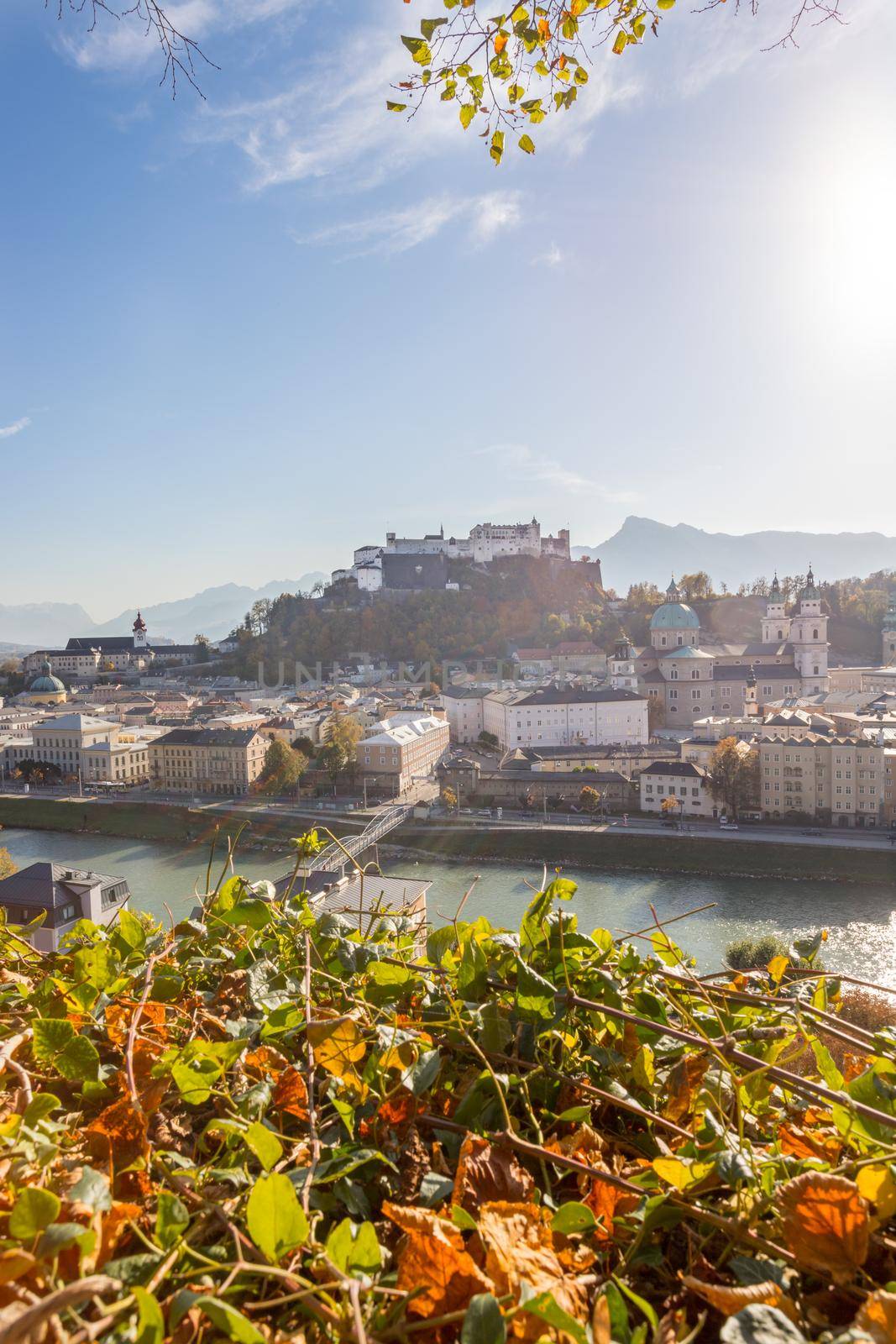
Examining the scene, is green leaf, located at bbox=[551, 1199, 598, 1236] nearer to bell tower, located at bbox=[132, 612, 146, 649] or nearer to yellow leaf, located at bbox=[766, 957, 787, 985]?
yellow leaf, located at bbox=[766, 957, 787, 985]

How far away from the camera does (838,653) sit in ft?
110

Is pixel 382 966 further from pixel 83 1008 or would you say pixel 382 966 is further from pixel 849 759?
pixel 849 759

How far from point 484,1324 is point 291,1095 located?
0.25m

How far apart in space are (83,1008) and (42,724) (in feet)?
85.1

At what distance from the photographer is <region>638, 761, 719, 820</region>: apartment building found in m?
16.0

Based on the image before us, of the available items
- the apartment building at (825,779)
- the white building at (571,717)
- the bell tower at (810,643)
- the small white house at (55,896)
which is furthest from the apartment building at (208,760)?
the bell tower at (810,643)

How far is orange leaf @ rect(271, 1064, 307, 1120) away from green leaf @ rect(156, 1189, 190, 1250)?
0.14 metres

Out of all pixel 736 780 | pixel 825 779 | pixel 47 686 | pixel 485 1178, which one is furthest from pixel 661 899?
pixel 47 686

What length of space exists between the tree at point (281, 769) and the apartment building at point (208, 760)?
40 centimetres

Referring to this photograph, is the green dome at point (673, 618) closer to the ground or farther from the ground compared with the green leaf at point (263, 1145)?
farther from the ground

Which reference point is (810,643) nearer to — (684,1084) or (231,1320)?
(684,1084)

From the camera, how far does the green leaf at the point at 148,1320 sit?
1.00 feet

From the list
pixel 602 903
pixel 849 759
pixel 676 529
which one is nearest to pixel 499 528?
pixel 849 759

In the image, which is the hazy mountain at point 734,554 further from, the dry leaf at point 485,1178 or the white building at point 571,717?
the dry leaf at point 485,1178
